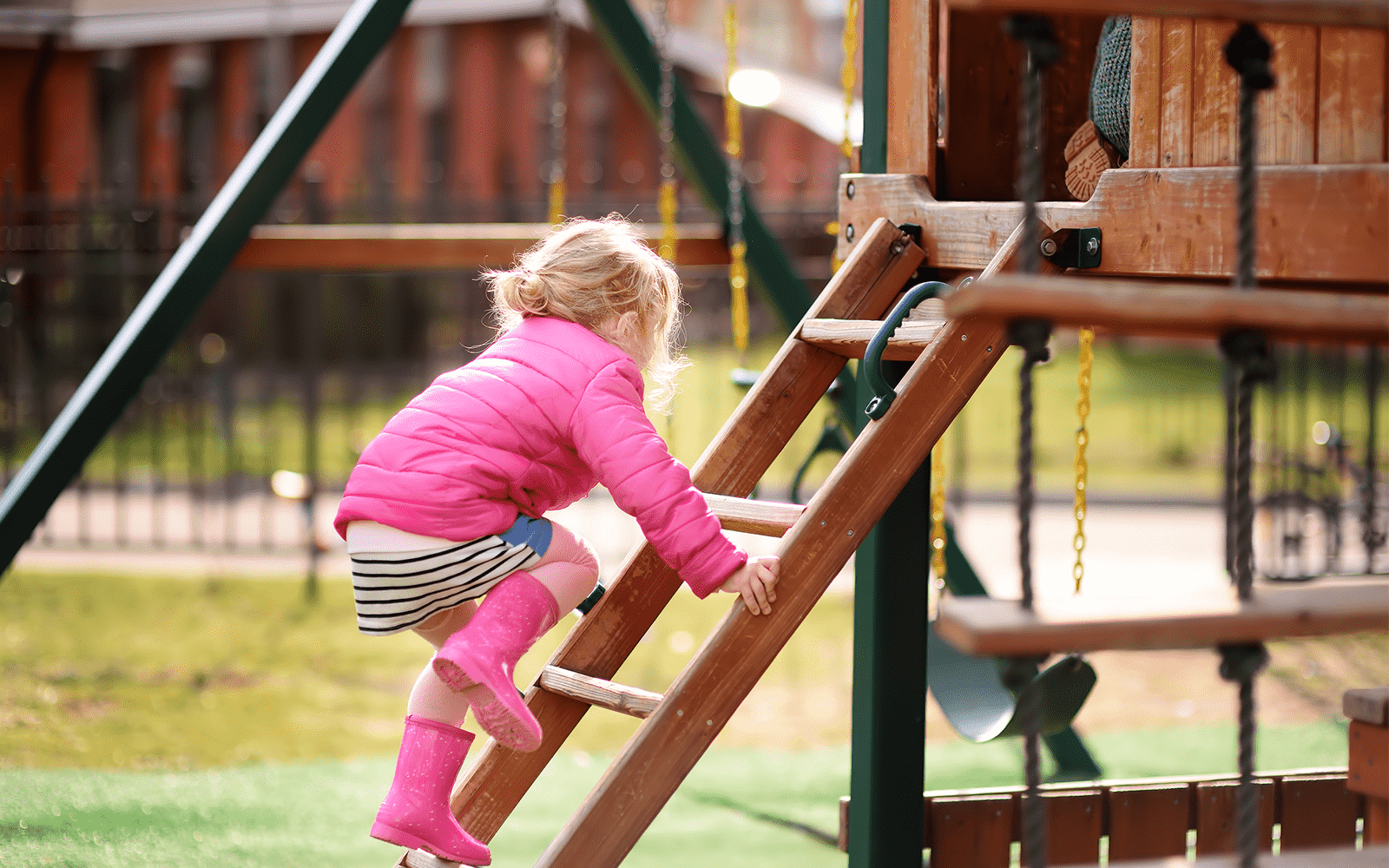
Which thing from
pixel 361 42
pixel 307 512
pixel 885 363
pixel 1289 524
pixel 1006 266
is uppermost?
pixel 361 42

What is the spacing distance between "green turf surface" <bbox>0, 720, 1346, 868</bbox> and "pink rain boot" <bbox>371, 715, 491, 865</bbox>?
1.39 metres

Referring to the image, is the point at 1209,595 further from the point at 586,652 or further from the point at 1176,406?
the point at 1176,406

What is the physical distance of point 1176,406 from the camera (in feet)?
49.1

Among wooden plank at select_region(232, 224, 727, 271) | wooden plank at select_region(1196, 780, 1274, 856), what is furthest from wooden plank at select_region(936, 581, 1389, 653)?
wooden plank at select_region(232, 224, 727, 271)

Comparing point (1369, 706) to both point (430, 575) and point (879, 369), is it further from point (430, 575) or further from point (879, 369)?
point (430, 575)

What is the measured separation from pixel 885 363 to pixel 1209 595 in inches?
72.7

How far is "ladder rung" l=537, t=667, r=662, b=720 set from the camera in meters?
2.40

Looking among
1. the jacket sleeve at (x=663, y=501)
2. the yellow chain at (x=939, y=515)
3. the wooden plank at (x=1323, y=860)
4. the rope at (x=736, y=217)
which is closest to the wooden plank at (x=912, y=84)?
the yellow chain at (x=939, y=515)

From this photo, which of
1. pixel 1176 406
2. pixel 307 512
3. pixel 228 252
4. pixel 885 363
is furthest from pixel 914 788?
pixel 1176 406

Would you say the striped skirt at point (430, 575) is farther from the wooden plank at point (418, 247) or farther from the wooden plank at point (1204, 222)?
the wooden plank at point (418, 247)

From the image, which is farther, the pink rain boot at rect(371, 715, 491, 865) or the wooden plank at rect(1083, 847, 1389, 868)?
the pink rain boot at rect(371, 715, 491, 865)

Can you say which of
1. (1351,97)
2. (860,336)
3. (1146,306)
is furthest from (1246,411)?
(860,336)

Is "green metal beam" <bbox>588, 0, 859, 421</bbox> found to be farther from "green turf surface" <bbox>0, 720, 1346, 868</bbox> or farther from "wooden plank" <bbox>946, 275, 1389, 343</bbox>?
"wooden plank" <bbox>946, 275, 1389, 343</bbox>

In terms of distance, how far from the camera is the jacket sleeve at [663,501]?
2.28 meters
